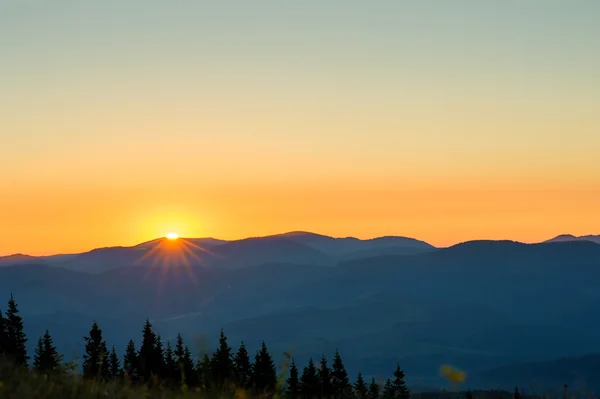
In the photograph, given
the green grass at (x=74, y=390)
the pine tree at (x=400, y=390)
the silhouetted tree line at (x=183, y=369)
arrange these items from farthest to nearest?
the pine tree at (x=400, y=390), the silhouetted tree line at (x=183, y=369), the green grass at (x=74, y=390)

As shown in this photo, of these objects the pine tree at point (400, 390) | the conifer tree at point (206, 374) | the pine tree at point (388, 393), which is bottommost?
the pine tree at point (400, 390)

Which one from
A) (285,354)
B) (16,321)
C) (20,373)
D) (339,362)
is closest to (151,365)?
(16,321)

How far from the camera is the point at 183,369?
275 inches

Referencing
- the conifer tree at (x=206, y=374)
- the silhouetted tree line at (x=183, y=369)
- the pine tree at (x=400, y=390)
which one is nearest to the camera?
the conifer tree at (x=206, y=374)

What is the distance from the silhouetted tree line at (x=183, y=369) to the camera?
8.67 meters

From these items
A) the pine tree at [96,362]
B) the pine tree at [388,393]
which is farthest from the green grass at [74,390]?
the pine tree at [388,393]

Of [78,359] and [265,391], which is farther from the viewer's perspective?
[78,359]

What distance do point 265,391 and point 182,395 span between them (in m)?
1.06

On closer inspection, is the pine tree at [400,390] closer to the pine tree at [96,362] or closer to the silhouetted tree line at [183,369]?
the silhouetted tree line at [183,369]

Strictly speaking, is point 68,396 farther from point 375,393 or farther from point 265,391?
point 375,393

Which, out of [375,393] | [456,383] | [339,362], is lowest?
[339,362]

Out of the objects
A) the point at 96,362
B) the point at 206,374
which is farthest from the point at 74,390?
the point at 96,362

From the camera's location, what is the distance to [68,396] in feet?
23.1

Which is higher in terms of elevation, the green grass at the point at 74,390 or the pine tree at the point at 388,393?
the green grass at the point at 74,390
